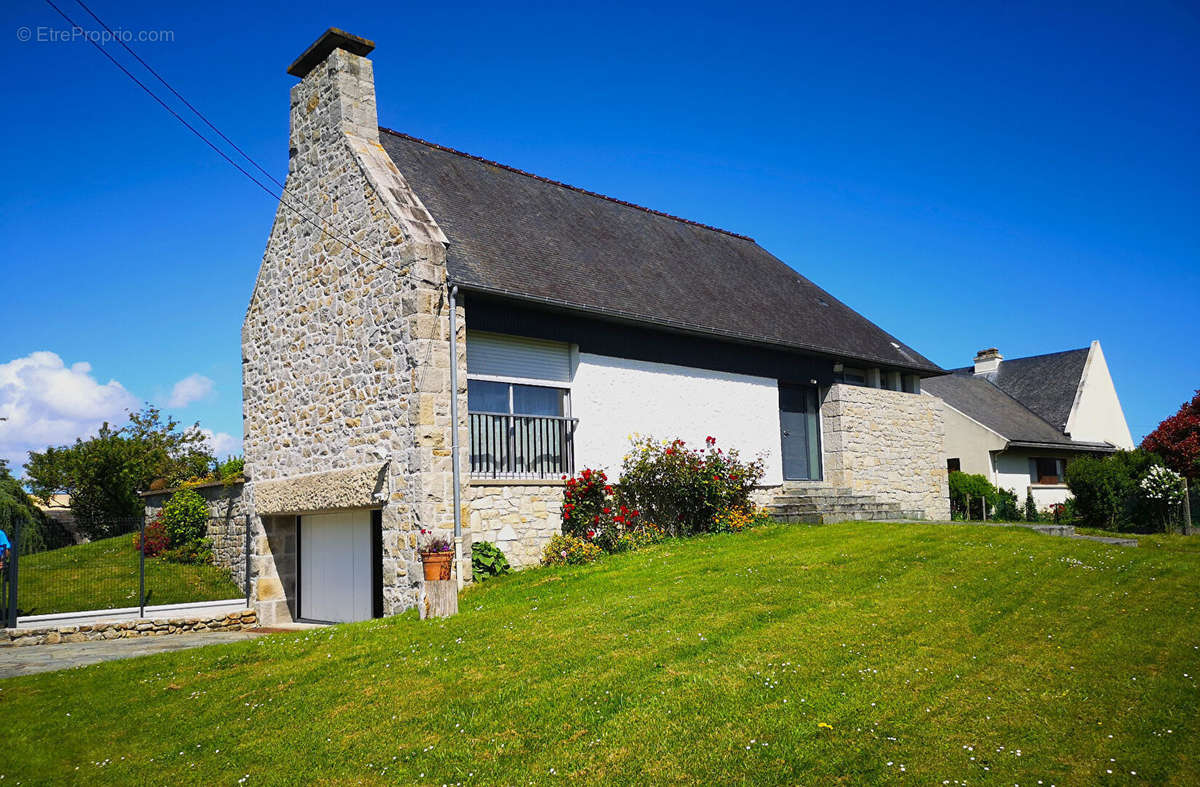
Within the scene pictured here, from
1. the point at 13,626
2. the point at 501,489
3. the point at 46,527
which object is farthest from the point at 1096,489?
the point at 46,527

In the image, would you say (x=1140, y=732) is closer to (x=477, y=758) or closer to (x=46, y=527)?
(x=477, y=758)

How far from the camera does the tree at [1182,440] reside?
72.6 feet

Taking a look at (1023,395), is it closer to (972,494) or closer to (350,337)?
(972,494)

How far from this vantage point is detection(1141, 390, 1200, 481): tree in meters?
22.1

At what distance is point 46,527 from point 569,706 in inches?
978

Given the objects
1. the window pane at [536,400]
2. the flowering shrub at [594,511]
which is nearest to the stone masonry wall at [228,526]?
the window pane at [536,400]

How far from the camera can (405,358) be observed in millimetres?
11883

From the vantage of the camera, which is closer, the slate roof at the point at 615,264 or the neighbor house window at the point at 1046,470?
the slate roof at the point at 615,264

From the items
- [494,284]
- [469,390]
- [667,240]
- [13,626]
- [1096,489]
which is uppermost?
[667,240]

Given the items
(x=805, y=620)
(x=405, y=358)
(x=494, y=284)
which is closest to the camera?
(x=805, y=620)

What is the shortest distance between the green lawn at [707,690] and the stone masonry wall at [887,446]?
8107 millimetres

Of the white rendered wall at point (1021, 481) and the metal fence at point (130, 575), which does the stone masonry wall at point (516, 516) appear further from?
the white rendered wall at point (1021, 481)

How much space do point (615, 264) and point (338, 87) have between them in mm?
5689

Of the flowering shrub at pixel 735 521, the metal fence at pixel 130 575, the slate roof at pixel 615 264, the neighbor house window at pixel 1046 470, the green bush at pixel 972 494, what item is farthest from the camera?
the neighbor house window at pixel 1046 470
